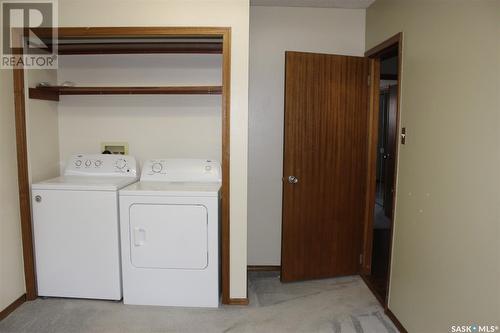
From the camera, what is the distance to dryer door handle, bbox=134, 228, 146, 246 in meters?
2.73

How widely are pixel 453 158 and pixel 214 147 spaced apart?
200 centimetres

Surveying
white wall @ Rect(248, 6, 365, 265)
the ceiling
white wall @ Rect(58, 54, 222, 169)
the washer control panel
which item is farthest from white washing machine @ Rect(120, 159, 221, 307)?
the ceiling

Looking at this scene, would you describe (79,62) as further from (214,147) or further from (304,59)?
(304,59)

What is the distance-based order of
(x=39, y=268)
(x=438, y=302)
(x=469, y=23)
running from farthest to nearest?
(x=39, y=268) → (x=438, y=302) → (x=469, y=23)

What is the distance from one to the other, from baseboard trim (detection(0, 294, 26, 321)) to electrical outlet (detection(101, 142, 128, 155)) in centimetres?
134

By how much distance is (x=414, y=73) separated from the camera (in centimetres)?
237

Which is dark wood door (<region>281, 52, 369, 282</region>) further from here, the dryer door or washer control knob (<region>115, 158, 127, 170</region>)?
washer control knob (<region>115, 158, 127, 170</region>)

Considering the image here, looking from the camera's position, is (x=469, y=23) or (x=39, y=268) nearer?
(x=469, y=23)

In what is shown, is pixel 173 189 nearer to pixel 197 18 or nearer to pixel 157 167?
pixel 157 167

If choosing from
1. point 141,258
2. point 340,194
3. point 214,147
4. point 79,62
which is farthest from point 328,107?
point 79,62

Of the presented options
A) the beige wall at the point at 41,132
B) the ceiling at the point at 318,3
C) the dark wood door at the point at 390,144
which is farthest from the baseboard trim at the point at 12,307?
the dark wood door at the point at 390,144

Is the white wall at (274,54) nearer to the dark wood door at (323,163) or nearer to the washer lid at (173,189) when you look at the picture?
the dark wood door at (323,163)

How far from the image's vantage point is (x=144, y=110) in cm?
331

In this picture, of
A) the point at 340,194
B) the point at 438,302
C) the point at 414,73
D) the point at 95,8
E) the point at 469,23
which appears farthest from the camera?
the point at 340,194
